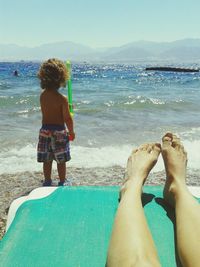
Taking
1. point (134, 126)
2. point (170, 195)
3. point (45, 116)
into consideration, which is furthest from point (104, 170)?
point (134, 126)

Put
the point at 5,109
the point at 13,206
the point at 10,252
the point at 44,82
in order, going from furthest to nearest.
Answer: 1. the point at 5,109
2. the point at 44,82
3. the point at 13,206
4. the point at 10,252

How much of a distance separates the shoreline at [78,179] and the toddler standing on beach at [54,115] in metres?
0.64

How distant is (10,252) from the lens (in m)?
2.07

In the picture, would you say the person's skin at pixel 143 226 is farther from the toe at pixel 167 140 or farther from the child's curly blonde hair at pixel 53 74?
the child's curly blonde hair at pixel 53 74

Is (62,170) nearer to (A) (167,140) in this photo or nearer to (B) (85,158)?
(A) (167,140)

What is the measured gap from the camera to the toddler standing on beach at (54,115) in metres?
3.87

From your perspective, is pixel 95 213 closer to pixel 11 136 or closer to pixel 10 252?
pixel 10 252

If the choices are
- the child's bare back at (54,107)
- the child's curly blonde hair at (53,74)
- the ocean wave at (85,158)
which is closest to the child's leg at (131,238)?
the child's bare back at (54,107)

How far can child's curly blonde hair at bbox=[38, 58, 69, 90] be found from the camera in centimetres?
383

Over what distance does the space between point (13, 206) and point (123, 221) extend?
1176mm

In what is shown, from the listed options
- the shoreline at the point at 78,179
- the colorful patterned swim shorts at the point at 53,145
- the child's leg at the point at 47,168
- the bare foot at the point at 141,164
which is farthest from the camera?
the shoreline at the point at 78,179

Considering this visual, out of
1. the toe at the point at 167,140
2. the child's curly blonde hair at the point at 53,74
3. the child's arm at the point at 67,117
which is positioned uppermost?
the child's curly blonde hair at the point at 53,74

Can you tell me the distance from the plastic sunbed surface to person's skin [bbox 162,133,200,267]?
14cm

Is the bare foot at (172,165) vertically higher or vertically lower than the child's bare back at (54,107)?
lower
